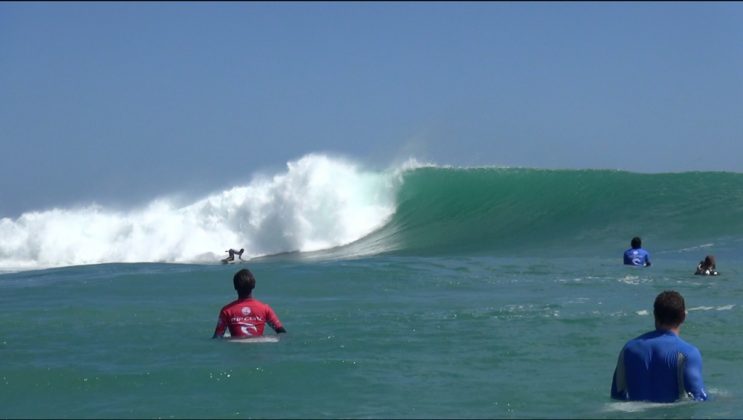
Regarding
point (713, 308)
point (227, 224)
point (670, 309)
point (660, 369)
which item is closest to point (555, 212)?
point (227, 224)

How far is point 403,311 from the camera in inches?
518

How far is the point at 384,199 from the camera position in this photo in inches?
1367

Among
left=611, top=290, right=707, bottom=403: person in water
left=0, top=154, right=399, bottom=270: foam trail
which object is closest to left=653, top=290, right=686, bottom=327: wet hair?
left=611, top=290, right=707, bottom=403: person in water

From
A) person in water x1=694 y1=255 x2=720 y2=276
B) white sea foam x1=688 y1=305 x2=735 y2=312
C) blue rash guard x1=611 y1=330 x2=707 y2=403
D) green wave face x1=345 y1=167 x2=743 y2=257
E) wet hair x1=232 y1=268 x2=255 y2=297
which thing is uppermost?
green wave face x1=345 y1=167 x2=743 y2=257

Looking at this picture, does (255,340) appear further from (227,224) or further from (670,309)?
(227,224)

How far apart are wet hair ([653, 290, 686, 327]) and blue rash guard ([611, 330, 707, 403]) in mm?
87

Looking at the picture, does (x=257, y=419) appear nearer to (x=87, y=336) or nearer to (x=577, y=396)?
(x=577, y=396)

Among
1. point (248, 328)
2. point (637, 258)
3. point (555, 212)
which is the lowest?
point (248, 328)

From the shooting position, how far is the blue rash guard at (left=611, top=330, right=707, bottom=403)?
675 centimetres

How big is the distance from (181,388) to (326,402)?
3.98ft

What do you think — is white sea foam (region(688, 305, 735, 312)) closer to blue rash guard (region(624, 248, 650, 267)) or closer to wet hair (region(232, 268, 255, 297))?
wet hair (region(232, 268, 255, 297))

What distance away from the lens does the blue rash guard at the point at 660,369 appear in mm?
6746

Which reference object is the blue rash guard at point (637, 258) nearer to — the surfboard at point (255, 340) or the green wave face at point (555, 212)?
the green wave face at point (555, 212)

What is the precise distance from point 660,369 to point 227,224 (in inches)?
1116
